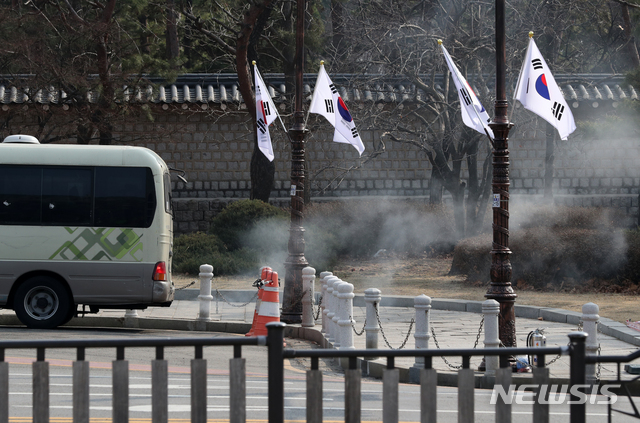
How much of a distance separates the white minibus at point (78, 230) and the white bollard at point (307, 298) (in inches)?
92.4

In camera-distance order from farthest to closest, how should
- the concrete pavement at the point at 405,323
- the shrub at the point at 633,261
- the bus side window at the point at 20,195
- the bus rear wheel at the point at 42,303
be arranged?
the shrub at the point at 633,261 < the bus side window at the point at 20,195 < the bus rear wheel at the point at 42,303 < the concrete pavement at the point at 405,323

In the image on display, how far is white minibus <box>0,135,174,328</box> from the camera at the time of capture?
535 inches

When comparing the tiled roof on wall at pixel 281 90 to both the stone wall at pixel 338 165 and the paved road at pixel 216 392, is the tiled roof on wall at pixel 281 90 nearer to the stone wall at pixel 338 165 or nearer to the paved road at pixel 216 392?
the stone wall at pixel 338 165

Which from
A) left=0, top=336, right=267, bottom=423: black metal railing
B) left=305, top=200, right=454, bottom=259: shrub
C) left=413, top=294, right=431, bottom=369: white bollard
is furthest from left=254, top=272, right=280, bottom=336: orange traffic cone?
left=305, top=200, right=454, bottom=259: shrub

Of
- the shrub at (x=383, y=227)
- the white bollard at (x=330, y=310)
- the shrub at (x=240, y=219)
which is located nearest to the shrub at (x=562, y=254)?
the shrub at (x=383, y=227)

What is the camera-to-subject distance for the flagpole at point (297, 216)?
13.9 meters

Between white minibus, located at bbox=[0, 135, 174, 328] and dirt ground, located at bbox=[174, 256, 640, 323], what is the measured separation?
459 centimetres

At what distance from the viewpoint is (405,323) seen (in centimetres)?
1403

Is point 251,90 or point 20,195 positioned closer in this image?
point 20,195

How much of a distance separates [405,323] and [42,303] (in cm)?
599

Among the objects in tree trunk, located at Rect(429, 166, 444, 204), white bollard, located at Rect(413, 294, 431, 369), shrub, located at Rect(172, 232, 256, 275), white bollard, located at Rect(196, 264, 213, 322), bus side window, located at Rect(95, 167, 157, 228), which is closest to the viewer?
white bollard, located at Rect(413, 294, 431, 369)

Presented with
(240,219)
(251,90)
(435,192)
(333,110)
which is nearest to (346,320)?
(333,110)

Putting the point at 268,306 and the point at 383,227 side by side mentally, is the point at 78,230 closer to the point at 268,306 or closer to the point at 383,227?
the point at 268,306

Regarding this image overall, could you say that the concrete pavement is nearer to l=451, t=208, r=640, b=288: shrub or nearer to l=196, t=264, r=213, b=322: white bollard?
l=196, t=264, r=213, b=322: white bollard
